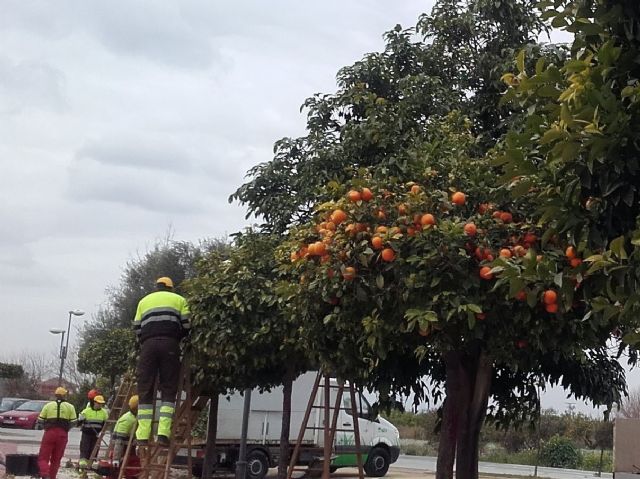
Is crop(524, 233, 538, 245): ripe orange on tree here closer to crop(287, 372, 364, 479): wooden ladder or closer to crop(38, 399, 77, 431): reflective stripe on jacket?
crop(287, 372, 364, 479): wooden ladder

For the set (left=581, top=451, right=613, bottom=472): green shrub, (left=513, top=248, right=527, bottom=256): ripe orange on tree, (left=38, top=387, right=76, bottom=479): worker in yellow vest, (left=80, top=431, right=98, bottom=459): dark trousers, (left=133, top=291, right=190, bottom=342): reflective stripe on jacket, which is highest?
(left=513, top=248, right=527, bottom=256): ripe orange on tree

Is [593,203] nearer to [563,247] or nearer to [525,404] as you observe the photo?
[563,247]

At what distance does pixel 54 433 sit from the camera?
45.6 feet

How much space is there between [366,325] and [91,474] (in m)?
10.5

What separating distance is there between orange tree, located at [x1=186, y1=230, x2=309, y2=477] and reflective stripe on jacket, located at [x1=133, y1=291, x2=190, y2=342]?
1.46 feet

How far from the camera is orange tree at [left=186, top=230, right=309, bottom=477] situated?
416 inches

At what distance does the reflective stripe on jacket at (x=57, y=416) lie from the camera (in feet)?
46.5

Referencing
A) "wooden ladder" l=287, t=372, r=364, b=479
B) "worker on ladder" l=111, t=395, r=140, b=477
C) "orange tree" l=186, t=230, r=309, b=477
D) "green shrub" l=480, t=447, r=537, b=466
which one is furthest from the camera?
"green shrub" l=480, t=447, r=537, b=466

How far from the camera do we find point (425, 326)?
6.42 m

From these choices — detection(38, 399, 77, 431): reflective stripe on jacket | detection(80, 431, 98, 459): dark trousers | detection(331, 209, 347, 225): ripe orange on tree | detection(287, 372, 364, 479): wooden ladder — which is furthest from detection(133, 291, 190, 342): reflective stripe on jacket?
detection(80, 431, 98, 459): dark trousers

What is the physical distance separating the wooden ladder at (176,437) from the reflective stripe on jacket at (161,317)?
0.99m

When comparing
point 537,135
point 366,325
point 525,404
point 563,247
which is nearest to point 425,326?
point 366,325

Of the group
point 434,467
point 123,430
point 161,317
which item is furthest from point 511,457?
point 161,317

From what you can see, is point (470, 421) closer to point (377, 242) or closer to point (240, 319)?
point (240, 319)
